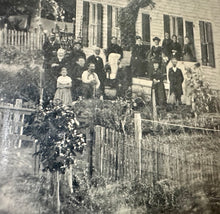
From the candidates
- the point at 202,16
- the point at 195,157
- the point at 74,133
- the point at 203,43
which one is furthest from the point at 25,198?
the point at 202,16

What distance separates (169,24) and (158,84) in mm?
1241

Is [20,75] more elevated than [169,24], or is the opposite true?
[169,24]

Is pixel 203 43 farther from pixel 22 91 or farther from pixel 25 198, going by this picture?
pixel 25 198

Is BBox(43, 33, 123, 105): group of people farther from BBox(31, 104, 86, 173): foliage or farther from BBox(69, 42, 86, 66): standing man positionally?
BBox(31, 104, 86, 173): foliage

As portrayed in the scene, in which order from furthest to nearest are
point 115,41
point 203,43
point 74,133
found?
point 203,43
point 115,41
point 74,133

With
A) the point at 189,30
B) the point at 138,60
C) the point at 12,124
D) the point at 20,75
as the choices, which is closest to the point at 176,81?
the point at 138,60

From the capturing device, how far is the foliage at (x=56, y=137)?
Result: 462cm

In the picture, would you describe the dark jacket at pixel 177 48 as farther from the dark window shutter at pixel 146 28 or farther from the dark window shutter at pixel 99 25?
the dark window shutter at pixel 99 25

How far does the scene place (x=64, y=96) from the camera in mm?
4996

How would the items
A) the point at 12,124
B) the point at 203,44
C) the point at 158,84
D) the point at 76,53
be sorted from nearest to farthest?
1. the point at 12,124
2. the point at 76,53
3. the point at 158,84
4. the point at 203,44

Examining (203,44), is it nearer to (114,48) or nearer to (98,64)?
(114,48)

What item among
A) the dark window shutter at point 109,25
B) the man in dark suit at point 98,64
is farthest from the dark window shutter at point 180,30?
the man in dark suit at point 98,64

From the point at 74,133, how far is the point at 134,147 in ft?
3.27

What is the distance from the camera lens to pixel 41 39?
520 cm
